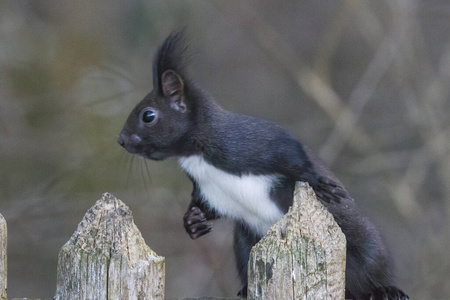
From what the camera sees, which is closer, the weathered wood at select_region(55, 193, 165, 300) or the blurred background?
the weathered wood at select_region(55, 193, 165, 300)

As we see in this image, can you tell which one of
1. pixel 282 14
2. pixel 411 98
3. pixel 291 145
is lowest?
pixel 291 145

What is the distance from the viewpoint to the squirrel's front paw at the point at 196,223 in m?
2.59

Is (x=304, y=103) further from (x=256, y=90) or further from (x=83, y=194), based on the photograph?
(x=83, y=194)

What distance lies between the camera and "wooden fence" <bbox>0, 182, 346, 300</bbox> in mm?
1652

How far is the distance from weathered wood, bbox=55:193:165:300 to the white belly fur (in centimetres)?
88

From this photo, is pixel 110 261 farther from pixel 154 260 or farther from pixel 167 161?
pixel 167 161

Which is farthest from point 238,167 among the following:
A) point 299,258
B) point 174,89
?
point 299,258

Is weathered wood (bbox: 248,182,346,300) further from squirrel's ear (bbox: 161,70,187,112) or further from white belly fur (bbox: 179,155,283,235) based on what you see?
squirrel's ear (bbox: 161,70,187,112)

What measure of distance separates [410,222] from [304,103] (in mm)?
1636

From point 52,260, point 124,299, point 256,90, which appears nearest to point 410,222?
point 256,90

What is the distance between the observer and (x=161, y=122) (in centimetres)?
272

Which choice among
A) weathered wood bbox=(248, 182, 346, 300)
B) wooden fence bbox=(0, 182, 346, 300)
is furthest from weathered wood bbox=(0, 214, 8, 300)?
weathered wood bbox=(248, 182, 346, 300)

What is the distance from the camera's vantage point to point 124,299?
1652 mm

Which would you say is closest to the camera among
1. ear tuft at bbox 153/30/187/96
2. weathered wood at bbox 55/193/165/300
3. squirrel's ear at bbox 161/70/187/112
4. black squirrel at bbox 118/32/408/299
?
weathered wood at bbox 55/193/165/300
